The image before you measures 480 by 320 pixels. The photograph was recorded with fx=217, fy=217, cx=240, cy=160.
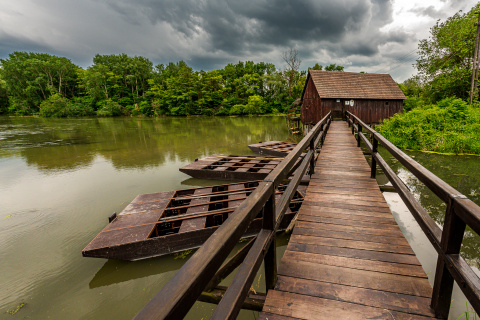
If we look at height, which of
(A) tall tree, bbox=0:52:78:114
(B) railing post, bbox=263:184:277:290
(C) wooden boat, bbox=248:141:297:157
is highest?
(A) tall tree, bbox=0:52:78:114

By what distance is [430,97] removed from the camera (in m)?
26.1

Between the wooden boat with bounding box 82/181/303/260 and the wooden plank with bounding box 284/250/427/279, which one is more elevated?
the wooden plank with bounding box 284/250/427/279

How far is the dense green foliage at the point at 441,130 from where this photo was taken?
11922 mm

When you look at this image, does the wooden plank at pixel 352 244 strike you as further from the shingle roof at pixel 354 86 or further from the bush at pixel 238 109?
the bush at pixel 238 109

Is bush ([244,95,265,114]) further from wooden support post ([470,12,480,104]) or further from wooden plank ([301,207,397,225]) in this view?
wooden plank ([301,207,397,225])

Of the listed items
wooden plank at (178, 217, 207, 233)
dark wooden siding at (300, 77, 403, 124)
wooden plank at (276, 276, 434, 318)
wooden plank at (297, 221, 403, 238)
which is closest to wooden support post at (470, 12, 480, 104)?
dark wooden siding at (300, 77, 403, 124)

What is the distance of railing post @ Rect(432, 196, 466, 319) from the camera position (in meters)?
1.36

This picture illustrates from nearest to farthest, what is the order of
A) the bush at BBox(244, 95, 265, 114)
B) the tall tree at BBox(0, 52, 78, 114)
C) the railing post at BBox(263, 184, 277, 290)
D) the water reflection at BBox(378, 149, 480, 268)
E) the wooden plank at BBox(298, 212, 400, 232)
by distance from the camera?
the railing post at BBox(263, 184, 277, 290), the wooden plank at BBox(298, 212, 400, 232), the water reflection at BBox(378, 149, 480, 268), the bush at BBox(244, 95, 265, 114), the tall tree at BBox(0, 52, 78, 114)

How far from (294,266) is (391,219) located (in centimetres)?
179

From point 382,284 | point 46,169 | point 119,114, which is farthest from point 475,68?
point 119,114

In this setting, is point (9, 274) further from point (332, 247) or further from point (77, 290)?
point (332, 247)

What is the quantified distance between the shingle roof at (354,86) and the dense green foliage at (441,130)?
6647 mm

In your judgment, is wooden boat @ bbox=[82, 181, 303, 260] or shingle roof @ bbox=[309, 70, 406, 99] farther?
shingle roof @ bbox=[309, 70, 406, 99]

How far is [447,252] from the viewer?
1.42 m
